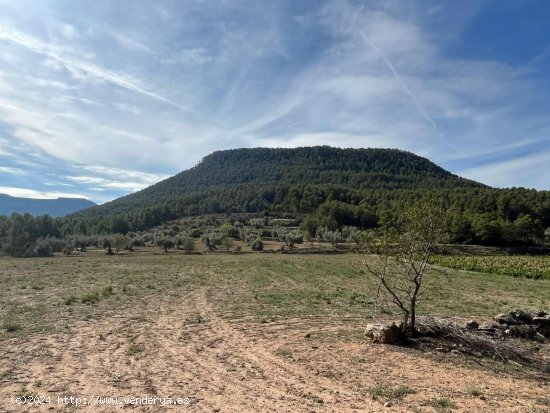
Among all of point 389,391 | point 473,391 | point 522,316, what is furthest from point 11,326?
point 522,316

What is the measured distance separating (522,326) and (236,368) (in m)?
11.2

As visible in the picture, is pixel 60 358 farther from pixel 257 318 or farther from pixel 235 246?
pixel 235 246

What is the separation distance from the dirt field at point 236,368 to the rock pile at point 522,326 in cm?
373

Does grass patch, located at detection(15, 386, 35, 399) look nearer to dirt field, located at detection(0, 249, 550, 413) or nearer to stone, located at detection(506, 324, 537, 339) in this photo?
dirt field, located at detection(0, 249, 550, 413)

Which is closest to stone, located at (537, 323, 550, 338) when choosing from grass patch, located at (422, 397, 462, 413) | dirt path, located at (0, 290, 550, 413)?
dirt path, located at (0, 290, 550, 413)

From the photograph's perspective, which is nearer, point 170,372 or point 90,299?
point 170,372

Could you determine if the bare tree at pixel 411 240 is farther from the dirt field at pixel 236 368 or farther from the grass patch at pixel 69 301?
the grass patch at pixel 69 301

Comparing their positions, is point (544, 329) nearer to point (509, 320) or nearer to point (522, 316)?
point (522, 316)

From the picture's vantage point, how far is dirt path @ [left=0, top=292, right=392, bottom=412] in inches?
314

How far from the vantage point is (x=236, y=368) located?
10195 mm

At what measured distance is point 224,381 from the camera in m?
9.20

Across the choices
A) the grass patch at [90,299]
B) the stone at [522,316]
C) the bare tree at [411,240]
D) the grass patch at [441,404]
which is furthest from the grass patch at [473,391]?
the grass patch at [90,299]

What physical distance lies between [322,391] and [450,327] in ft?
21.5

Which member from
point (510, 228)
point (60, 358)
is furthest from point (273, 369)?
point (510, 228)
